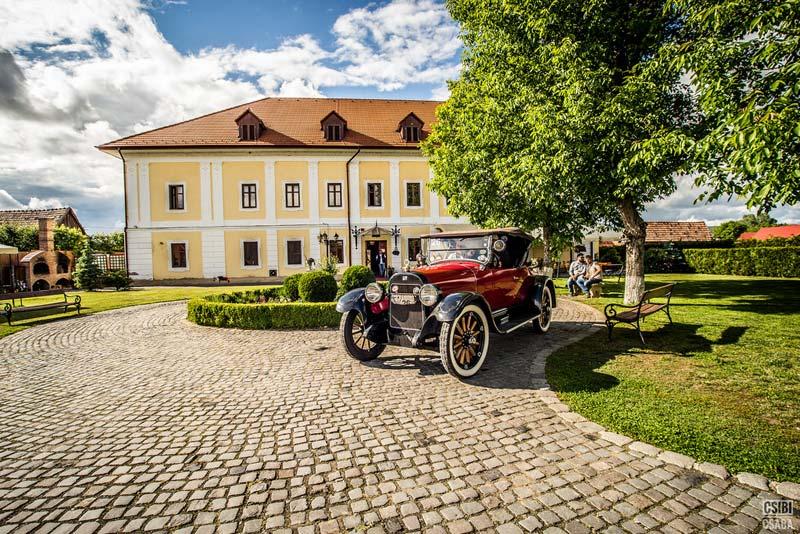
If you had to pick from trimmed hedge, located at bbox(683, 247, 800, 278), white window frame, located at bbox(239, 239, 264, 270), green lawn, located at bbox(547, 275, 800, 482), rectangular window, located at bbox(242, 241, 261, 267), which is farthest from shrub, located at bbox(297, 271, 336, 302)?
trimmed hedge, located at bbox(683, 247, 800, 278)

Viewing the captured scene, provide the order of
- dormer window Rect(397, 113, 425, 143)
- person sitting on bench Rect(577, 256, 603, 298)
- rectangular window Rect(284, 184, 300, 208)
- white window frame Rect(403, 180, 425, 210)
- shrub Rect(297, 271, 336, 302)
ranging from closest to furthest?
shrub Rect(297, 271, 336, 302) → person sitting on bench Rect(577, 256, 603, 298) → rectangular window Rect(284, 184, 300, 208) → white window frame Rect(403, 180, 425, 210) → dormer window Rect(397, 113, 425, 143)

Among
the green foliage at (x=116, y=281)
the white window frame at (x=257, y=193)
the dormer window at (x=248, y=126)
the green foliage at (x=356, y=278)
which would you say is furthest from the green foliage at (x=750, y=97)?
the green foliage at (x=116, y=281)

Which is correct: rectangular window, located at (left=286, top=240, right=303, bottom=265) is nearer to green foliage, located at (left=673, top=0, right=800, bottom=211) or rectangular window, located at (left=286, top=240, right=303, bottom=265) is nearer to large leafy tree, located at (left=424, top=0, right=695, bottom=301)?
large leafy tree, located at (left=424, top=0, right=695, bottom=301)

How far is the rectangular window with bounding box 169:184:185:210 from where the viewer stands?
22.8 m

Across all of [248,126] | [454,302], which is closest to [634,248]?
[454,302]

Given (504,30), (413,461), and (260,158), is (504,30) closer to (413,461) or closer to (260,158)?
(413,461)

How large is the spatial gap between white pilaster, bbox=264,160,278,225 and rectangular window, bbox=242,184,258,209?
2.18 ft

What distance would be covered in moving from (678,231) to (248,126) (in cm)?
3676

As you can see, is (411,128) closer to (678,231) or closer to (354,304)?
(354,304)

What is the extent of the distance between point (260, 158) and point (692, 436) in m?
23.8

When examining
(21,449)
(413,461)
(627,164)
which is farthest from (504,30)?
(21,449)

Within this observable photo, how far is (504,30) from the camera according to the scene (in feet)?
34.1

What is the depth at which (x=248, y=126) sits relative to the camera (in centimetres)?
2331

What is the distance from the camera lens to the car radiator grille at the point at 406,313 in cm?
543
